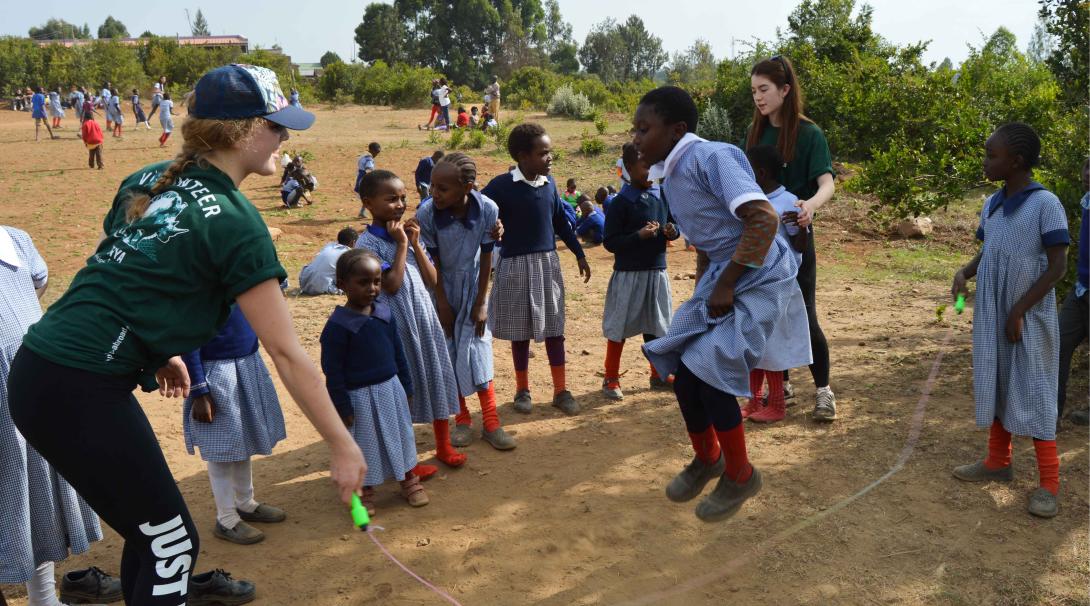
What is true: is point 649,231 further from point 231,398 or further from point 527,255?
point 231,398

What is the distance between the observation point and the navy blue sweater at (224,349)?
368 cm

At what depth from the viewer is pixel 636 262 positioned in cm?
551

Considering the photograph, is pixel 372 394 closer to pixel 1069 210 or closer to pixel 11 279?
pixel 11 279

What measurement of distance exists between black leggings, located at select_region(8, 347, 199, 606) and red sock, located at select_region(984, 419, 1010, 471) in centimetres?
365

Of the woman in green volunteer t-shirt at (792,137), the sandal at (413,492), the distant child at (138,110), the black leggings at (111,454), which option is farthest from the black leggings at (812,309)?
the distant child at (138,110)

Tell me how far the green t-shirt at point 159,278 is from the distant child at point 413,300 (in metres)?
2.02

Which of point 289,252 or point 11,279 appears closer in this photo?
point 11,279

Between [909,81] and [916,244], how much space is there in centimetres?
407

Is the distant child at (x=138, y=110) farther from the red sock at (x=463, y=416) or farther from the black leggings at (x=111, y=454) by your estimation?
the black leggings at (x=111, y=454)

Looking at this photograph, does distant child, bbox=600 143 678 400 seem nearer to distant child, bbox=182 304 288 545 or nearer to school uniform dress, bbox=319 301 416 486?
school uniform dress, bbox=319 301 416 486

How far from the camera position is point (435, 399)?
4.54 meters

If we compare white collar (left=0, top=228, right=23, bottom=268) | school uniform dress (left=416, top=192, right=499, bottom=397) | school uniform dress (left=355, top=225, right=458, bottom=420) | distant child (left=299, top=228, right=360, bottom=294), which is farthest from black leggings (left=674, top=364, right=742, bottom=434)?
distant child (left=299, top=228, right=360, bottom=294)

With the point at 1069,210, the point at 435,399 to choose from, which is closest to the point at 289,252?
the point at 435,399

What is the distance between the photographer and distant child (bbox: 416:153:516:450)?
479 centimetres
